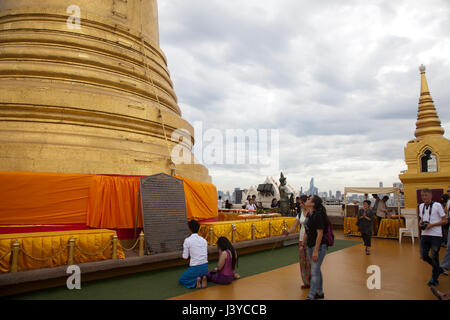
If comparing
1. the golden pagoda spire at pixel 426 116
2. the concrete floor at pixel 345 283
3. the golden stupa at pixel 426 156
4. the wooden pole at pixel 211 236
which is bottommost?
the concrete floor at pixel 345 283

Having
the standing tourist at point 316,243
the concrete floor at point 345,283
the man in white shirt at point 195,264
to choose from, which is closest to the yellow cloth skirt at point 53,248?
the man in white shirt at point 195,264

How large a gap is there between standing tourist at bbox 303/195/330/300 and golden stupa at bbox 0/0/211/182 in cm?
476

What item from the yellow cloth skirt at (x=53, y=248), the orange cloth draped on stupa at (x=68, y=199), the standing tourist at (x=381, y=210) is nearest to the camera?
the yellow cloth skirt at (x=53, y=248)

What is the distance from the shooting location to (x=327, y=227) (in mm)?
4637

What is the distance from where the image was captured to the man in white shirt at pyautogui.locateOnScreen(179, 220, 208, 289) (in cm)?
518

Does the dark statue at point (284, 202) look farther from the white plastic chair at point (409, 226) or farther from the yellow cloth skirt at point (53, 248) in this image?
the yellow cloth skirt at point (53, 248)

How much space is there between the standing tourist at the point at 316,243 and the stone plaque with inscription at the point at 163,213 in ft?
10.6

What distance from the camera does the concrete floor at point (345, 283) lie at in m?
4.81

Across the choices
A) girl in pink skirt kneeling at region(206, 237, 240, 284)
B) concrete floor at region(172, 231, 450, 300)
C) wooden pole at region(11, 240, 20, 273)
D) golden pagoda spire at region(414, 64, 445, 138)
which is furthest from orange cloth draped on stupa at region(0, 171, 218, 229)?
golden pagoda spire at region(414, 64, 445, 138)

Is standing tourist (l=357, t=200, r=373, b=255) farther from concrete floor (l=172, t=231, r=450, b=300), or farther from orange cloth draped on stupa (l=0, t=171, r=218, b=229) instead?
orange cloth draped on stupa (l=0, t=171, r=218, b=229)

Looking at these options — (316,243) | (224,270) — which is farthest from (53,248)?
(316,243)

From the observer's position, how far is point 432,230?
5.31 meters
